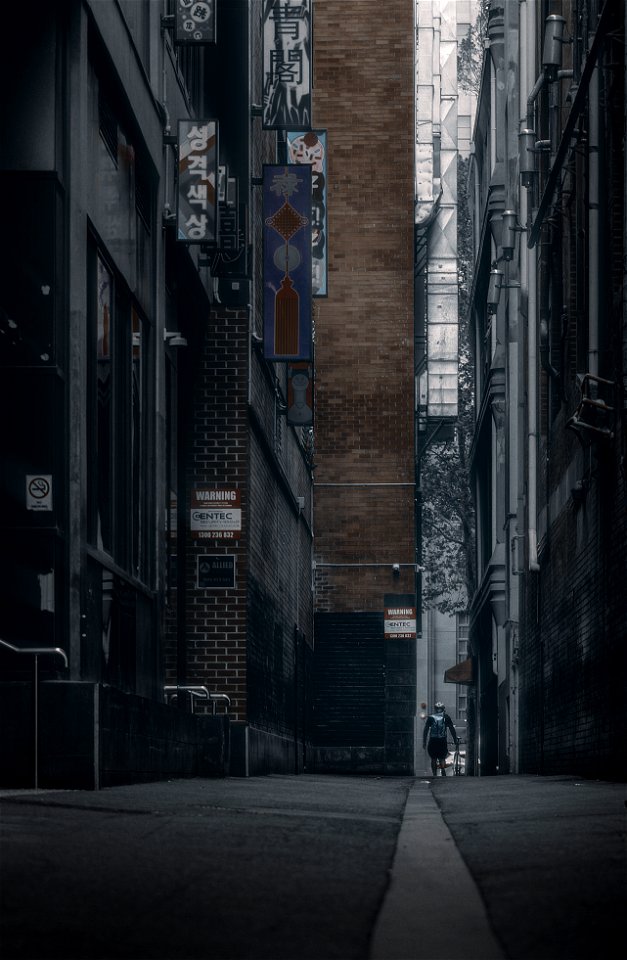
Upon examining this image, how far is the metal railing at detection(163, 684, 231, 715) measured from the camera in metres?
15.0

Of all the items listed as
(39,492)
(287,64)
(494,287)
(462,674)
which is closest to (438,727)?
(462,674)

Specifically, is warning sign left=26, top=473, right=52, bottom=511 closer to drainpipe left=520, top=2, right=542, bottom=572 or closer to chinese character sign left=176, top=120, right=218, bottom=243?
chinese character sign left=176, top=120, right=218, bottom=243

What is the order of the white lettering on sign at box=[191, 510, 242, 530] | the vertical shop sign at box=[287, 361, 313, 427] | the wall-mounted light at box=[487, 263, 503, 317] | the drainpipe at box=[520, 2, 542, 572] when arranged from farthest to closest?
the wall-mounted light at box=[487, 263, 503, 317] < the vertical shop sign at box=[287, 361, 313, 427] < the drainpipe at box=[520, 2, 542, 572] < the white lettering on sign at box=[191, 510, 242, 530]

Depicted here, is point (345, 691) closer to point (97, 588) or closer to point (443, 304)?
point (443, 304)

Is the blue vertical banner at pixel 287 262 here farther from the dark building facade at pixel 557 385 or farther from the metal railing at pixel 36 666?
the metal railing at pixel 36 666

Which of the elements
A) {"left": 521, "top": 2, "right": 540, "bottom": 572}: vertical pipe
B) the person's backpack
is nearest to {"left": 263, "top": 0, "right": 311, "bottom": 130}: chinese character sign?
{"left": 521, "top": 2, "right": 540, "bottom": 572}: vertical pipe

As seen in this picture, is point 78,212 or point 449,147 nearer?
point 78,212

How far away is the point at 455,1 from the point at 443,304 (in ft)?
124

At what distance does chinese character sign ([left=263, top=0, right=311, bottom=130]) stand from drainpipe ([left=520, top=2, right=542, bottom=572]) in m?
2.88

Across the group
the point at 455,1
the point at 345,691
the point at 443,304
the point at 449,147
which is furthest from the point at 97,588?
the point at 455,1

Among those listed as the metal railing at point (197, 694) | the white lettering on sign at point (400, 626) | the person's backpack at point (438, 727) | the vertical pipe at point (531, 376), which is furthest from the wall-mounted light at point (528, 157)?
the person's backpack at point (438, 727)

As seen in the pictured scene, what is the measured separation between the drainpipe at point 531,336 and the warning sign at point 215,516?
4.93 meters

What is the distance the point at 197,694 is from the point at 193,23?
19.8 feet

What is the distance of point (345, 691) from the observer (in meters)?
32.6
